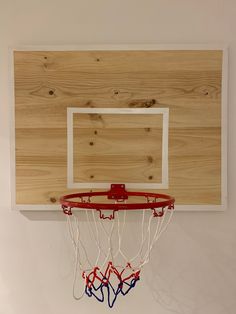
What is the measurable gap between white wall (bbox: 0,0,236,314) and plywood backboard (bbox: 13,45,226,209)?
71 mm

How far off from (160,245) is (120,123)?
1.68ft

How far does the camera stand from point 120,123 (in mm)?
1532

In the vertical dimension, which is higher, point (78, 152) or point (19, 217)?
point (78, 152)

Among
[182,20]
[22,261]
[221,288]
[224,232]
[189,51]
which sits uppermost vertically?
[182,20]

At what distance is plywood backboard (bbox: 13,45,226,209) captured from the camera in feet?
5.00

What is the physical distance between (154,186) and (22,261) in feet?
2.02

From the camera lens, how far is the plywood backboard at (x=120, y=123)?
1.52 metres

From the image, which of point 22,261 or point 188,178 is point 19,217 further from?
point 188,178

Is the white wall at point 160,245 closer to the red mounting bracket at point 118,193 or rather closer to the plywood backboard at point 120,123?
the plywood backboard at point 120,123

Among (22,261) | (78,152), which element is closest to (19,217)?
(22,261)

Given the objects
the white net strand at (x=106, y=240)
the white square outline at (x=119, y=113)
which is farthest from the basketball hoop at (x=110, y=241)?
the white square outline at (x=119, y=113)

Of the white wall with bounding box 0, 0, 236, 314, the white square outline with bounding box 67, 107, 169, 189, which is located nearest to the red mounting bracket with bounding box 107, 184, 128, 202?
the white square outline with bounding box 67, 107, 169, 189

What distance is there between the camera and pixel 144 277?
1.58 metres

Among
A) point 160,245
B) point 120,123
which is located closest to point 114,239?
point 160,245
